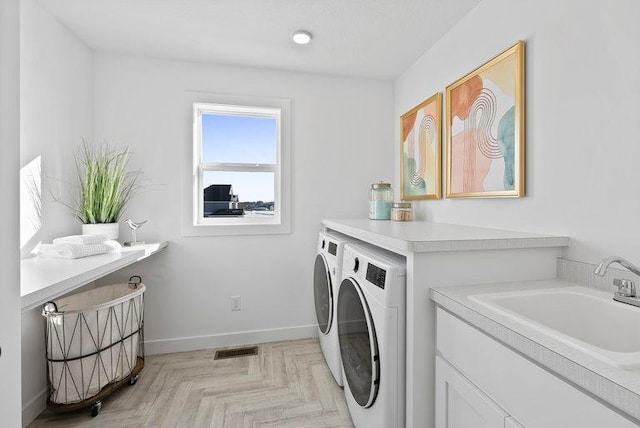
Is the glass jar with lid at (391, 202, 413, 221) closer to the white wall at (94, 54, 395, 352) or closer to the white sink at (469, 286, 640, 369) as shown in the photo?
the white wall at (94, 54, 395, 352)

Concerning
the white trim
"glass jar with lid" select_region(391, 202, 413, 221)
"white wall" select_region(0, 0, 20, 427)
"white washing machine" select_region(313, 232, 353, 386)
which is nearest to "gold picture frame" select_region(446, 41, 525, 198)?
"glass jar with lid" select_region(391, 202, 413, 221)

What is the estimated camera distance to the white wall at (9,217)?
1.91ft

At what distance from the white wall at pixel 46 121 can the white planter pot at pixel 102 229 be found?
0.42 ft

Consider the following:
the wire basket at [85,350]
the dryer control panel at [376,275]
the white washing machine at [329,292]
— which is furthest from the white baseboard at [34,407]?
the dryer control panel at [376,275]

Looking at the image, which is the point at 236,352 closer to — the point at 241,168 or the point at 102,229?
the point at 102,229

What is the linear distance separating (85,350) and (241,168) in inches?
61.6

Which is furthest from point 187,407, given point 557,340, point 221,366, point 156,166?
point 557,340

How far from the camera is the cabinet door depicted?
830mm

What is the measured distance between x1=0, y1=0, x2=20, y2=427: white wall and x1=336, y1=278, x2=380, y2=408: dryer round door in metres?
1.06

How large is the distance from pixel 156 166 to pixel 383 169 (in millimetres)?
1868

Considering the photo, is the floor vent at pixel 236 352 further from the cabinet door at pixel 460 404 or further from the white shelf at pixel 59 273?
the cabinet door at pixel 460 404

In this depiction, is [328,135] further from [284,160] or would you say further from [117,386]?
[117,386]

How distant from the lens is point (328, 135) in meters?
2.59

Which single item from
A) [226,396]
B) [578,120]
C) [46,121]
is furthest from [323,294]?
[46,121]
